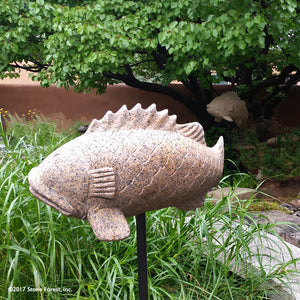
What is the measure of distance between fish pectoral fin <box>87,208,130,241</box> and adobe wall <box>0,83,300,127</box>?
21.2 feet

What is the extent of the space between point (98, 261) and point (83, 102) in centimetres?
603

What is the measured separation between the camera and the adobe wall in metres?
7.59

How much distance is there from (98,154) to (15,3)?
14.0 ft

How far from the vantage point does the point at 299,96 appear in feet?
25.9

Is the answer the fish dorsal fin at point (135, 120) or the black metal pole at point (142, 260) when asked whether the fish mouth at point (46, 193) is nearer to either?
the fish dorsal fin at point (135, 120)

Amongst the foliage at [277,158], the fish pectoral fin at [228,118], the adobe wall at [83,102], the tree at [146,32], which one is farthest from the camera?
the adobe wall at [83,102]

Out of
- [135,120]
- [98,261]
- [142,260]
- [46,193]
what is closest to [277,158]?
[98,261]

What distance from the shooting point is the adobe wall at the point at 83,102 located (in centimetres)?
759

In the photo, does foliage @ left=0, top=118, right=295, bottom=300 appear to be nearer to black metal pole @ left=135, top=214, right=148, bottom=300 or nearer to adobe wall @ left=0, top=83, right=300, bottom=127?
black metal pole @ left=135, top=214, right=148, bottom=300

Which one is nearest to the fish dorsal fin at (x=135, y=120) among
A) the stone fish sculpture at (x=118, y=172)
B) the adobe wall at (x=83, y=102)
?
the stone fish sculpture at (x=118, y=172)

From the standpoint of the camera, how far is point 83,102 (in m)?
7.69

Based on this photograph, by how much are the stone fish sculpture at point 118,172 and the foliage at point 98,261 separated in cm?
67

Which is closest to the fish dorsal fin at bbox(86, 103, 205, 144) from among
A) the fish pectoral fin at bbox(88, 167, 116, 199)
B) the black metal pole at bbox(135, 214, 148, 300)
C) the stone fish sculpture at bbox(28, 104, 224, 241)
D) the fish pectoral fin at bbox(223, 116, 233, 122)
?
the stone fish sculpture at bbox(28, 104, 224, 241)

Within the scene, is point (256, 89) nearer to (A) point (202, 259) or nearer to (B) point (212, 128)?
(B) point (212, 128)
